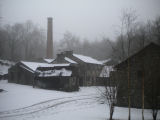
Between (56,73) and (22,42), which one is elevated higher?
(22,42)

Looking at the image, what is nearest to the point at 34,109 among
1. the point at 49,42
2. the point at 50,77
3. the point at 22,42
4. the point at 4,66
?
the point at 50,77

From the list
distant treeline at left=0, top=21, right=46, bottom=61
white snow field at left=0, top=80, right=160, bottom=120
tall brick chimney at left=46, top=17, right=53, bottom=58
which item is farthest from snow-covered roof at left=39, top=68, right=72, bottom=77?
distant treeline at left=0, top=21, right=46, bottom=61

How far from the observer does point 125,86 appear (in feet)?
52.9

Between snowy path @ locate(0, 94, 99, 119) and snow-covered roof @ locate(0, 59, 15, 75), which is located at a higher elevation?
snow-covered roof @ locate(0, 59, 15, 75)

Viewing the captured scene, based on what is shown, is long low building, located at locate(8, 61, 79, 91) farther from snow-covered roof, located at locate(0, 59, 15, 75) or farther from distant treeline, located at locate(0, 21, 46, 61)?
distant treeline, located at locate(0, 21, 46, 61)

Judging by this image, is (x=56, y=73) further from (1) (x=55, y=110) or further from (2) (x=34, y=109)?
(1) (x=55, y=110)

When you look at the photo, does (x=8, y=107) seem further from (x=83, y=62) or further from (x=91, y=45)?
(x=91, y=45)

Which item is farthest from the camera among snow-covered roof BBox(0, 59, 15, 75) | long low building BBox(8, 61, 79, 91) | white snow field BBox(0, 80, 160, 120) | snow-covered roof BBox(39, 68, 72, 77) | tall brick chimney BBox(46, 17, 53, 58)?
tall brick chimney BBox(46, 17, 53, 58)

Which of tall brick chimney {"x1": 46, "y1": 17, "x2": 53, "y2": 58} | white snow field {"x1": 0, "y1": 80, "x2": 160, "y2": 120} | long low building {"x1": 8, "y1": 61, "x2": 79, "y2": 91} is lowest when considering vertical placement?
white snow field {"x1": 0, "y1": 80, "x2": 160, "y2": 120}

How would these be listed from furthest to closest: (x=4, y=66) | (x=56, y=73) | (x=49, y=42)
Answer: (x=49, y=42)
(x=4, y=66)
(x=56, y=73)

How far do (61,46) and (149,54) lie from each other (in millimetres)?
66566

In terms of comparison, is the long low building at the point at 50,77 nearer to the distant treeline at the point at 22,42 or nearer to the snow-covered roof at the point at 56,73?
the snow-covered roof at the point at 56,73

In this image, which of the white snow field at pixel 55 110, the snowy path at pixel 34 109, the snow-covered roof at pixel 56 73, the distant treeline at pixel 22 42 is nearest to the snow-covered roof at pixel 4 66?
the distant treeline at pixel 22 42

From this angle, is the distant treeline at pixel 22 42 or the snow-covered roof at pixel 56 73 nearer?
the snow-covered roof at pixel 56 73
